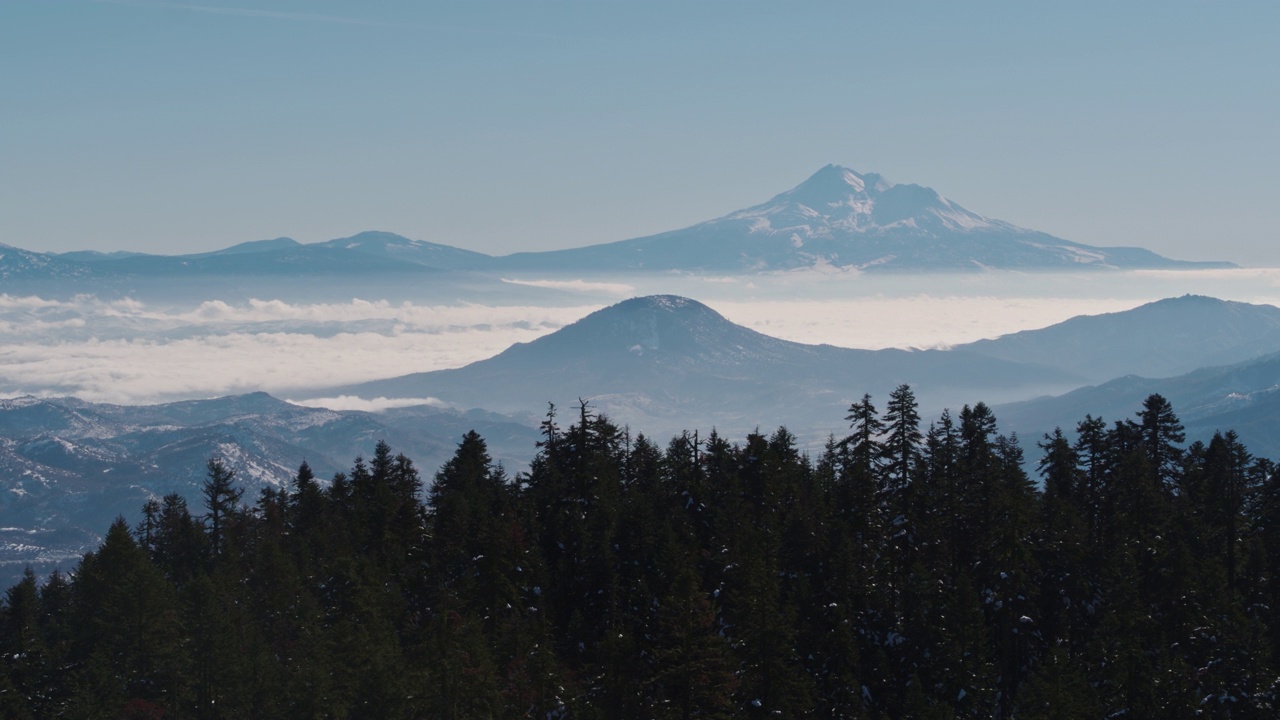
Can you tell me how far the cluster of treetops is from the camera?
65938 millimetres

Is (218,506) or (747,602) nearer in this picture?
(747,602)

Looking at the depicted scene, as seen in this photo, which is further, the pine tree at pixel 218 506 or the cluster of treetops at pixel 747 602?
the pine tree at pixel 218 506

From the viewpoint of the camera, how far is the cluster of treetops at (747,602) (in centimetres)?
6594

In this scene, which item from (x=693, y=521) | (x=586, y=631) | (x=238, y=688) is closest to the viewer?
(x=238, y=688)

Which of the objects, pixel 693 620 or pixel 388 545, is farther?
pixel 388 545

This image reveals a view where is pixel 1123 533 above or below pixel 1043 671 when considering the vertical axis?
above

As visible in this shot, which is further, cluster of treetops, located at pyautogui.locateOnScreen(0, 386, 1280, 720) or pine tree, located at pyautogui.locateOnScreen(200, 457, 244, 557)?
pine tree, located at pyautogui.locateOnScreen(200, 457, 244, 557)

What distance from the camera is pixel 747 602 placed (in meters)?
67.2

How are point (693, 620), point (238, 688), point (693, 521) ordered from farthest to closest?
point (693, 521) < point (238, 688) < point (693, 620)

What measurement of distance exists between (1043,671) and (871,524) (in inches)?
672

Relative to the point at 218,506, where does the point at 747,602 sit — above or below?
above

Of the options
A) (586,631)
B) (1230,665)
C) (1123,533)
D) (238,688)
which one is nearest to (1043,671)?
(1230,665)

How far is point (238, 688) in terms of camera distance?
7019cm

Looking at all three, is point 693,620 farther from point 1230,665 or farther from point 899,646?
point 1230,665
